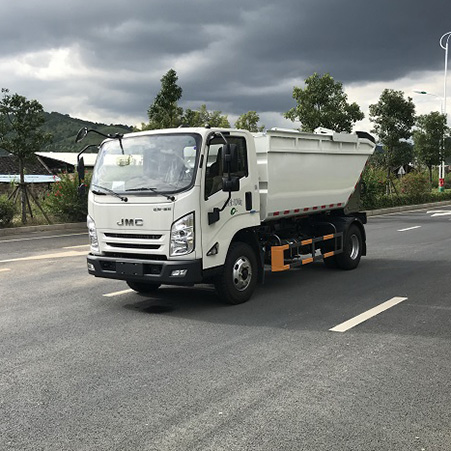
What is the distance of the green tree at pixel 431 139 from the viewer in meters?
52.0

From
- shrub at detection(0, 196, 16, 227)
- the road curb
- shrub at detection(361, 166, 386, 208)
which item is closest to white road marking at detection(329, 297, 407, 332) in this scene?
shrub at detection(0, 196, 16, 227)

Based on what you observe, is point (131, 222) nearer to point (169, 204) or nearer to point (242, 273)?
point (169, 204)

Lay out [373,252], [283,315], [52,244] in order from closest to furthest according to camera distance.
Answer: [283,315], [373,252], [52,244]

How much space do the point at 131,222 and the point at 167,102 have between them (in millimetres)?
22246

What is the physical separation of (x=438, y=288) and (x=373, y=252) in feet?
13.7

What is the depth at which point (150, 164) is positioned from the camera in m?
7.15

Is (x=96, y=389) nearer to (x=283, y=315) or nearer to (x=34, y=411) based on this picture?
(x=34, y=411)

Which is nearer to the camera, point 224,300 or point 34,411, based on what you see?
point 34,411

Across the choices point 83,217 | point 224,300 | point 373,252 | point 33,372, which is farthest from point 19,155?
point 33,372

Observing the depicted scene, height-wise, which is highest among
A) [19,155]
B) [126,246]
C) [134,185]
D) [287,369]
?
[19,155]

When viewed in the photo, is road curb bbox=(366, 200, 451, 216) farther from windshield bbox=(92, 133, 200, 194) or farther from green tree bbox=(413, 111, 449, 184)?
windshield bbox=(92, 133, 200, 194)

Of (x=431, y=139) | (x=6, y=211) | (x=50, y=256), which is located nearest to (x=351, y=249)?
(x=50, y=256)

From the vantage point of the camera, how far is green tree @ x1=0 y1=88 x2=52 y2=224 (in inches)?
763

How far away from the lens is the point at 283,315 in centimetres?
689
